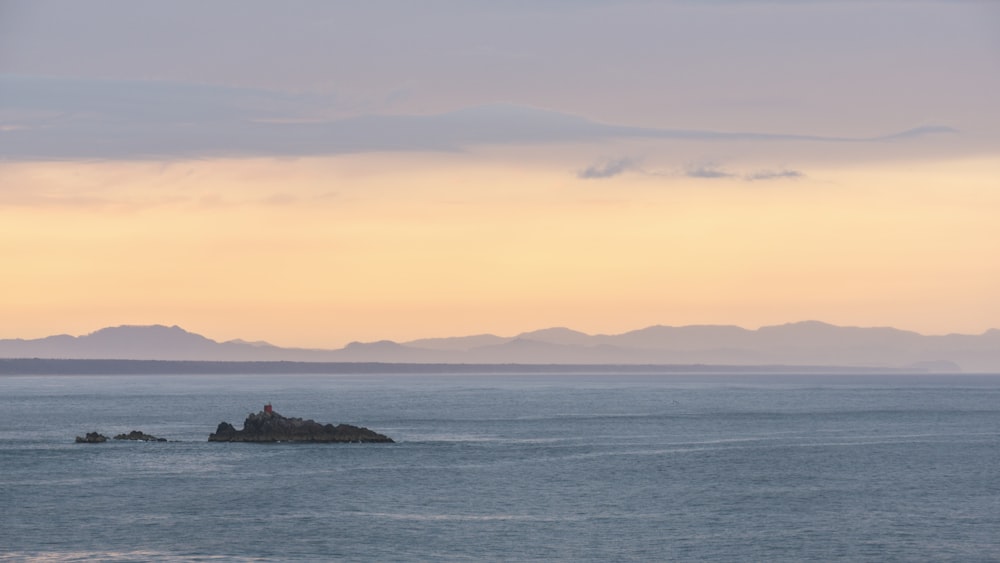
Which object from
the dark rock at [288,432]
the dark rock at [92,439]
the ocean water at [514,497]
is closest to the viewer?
the ocean water at [514,497]

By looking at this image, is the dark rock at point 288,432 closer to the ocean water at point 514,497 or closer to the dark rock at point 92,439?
the ocean water at point 514,497

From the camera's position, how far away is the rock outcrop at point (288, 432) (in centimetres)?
11445

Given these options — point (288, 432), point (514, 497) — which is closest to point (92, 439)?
point (288, 432)

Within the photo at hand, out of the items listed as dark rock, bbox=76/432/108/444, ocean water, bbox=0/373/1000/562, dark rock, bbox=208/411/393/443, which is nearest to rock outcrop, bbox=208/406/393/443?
dark rock, bbox=208/411/393/443

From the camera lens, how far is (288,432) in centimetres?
11688

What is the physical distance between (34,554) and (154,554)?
5.33 meters

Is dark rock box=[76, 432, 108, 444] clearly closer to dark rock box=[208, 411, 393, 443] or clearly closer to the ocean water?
the ocean water

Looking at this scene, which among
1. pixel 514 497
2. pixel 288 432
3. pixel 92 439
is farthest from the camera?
pixel 288 432

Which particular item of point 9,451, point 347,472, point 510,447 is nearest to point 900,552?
point 347,472

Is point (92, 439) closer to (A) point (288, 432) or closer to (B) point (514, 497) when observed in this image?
(A) point (288, 432)

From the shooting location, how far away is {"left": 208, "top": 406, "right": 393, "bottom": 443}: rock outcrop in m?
114

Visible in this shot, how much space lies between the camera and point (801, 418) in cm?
16012

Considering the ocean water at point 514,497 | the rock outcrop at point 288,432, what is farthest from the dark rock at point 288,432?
the ocean water at point 514,497

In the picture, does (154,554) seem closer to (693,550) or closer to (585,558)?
(585,558)
